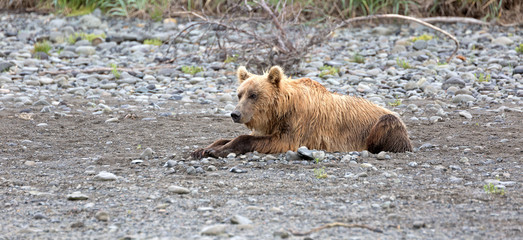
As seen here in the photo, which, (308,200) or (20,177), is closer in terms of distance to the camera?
(308,200)

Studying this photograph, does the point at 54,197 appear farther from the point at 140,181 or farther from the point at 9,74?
the point at 9,74

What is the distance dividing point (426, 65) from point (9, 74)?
20.4 feet

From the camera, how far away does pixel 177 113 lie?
769 cm

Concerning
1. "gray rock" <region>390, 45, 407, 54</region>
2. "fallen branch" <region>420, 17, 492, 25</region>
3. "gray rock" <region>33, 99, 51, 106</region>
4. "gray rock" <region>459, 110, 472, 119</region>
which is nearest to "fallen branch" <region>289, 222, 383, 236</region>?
"gray rock" <region>459, 110, 472, 119</region>

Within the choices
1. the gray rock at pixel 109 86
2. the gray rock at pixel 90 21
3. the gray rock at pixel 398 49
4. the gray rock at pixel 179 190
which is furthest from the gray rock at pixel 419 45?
the gray rock at pixel 179 190

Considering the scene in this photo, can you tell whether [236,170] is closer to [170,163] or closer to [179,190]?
[170,163]

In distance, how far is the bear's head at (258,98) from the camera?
550cm

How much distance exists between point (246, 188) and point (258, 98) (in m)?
1.31

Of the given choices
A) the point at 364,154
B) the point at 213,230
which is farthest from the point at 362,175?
the point at 213,230

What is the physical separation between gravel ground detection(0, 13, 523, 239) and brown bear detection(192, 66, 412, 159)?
0.18 metres

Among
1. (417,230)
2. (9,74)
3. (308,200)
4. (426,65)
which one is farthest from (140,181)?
(426,65)

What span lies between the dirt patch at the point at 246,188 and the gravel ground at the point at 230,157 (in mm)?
14

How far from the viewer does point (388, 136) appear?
570 centimetres

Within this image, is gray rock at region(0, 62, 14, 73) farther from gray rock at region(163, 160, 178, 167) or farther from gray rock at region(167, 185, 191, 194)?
gray rock at region(167, 185, 191, 194)
